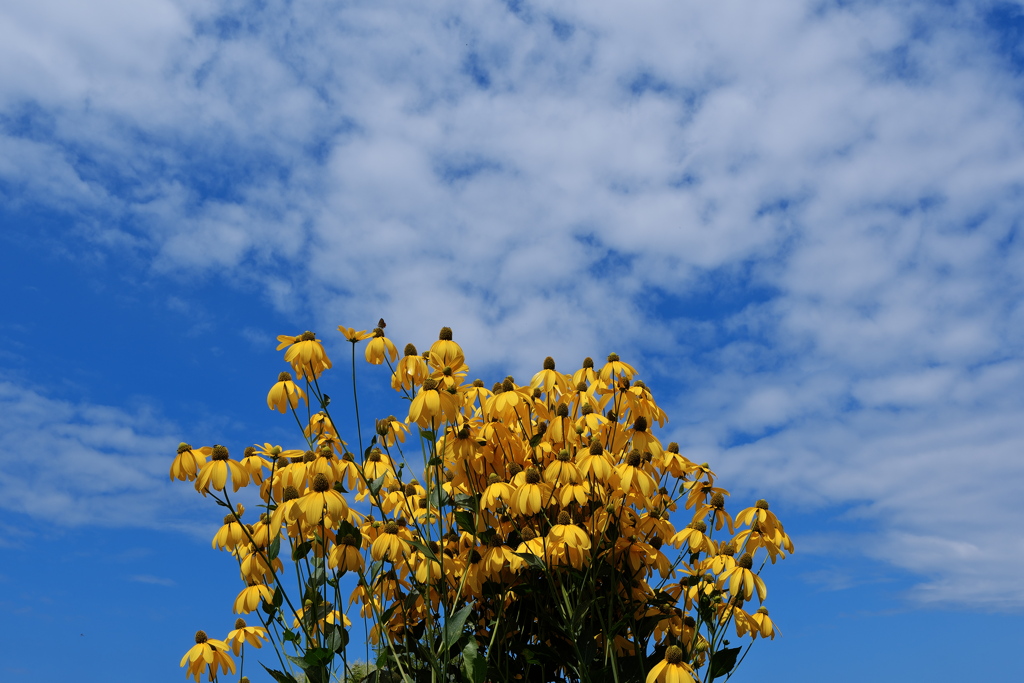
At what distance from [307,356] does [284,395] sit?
0.45 meters

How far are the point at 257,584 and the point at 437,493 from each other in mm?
1183

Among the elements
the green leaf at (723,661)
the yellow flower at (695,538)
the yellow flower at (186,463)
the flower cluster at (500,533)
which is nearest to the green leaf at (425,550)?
the flower cluster at (500,533)

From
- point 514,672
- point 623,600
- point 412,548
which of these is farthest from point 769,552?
point 412,548

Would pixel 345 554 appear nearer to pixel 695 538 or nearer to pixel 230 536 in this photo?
pixel 230 536

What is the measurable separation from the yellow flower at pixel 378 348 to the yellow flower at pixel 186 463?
106cm

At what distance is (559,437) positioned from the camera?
14.9 ft

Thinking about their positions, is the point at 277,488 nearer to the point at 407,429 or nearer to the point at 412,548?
the point at 412,548

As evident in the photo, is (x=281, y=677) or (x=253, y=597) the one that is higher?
(x=253, y=597)

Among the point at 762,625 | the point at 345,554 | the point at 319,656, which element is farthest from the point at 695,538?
the point at 319,656

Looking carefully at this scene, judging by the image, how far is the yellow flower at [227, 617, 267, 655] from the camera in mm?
4809

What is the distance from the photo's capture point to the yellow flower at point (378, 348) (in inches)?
166

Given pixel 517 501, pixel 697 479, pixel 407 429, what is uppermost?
pixel 407 429

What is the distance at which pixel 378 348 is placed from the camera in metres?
4.23

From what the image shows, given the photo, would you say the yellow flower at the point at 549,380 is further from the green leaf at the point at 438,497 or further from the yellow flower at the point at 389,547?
the yellow flower at the point at 389,547
